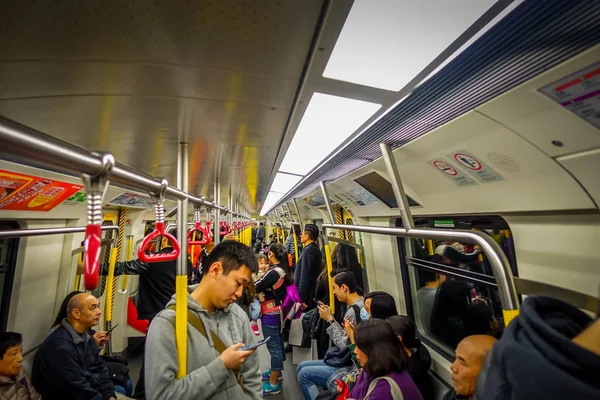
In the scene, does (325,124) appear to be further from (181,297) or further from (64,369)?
(64,369)

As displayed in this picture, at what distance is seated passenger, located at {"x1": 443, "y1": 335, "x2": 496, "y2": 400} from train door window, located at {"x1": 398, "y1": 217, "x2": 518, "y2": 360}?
31.7 inches

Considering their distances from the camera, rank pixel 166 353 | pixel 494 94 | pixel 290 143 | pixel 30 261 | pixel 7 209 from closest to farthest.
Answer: pixel 494 94 < pixel 166 353 < pixel 290 143 < pixel 7 209 < pixel 30 261

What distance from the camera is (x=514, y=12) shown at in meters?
0.78

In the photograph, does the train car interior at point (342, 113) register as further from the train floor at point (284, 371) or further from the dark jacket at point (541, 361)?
the train floor at point (284, 371)

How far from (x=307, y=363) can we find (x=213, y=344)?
248cm

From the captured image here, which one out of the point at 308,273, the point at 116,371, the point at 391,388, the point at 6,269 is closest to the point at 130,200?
the point at 6,269

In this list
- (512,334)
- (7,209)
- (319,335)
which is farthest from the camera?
(319,335)

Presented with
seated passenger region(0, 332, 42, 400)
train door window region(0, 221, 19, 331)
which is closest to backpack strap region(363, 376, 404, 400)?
seated passenger region(0, 332, 42, 400)

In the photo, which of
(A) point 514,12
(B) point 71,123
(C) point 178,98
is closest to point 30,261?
(B) point 71,123

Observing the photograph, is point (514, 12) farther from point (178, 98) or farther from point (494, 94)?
point (178, 98)

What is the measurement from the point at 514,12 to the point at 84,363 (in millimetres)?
4147

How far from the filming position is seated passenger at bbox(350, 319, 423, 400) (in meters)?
1.89

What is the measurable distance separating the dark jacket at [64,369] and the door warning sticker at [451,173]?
150 inches

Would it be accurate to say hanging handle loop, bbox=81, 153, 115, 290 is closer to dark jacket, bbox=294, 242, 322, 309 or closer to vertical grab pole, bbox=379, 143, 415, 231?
vertical grab pole, bbox=379, 143, 415, 231
